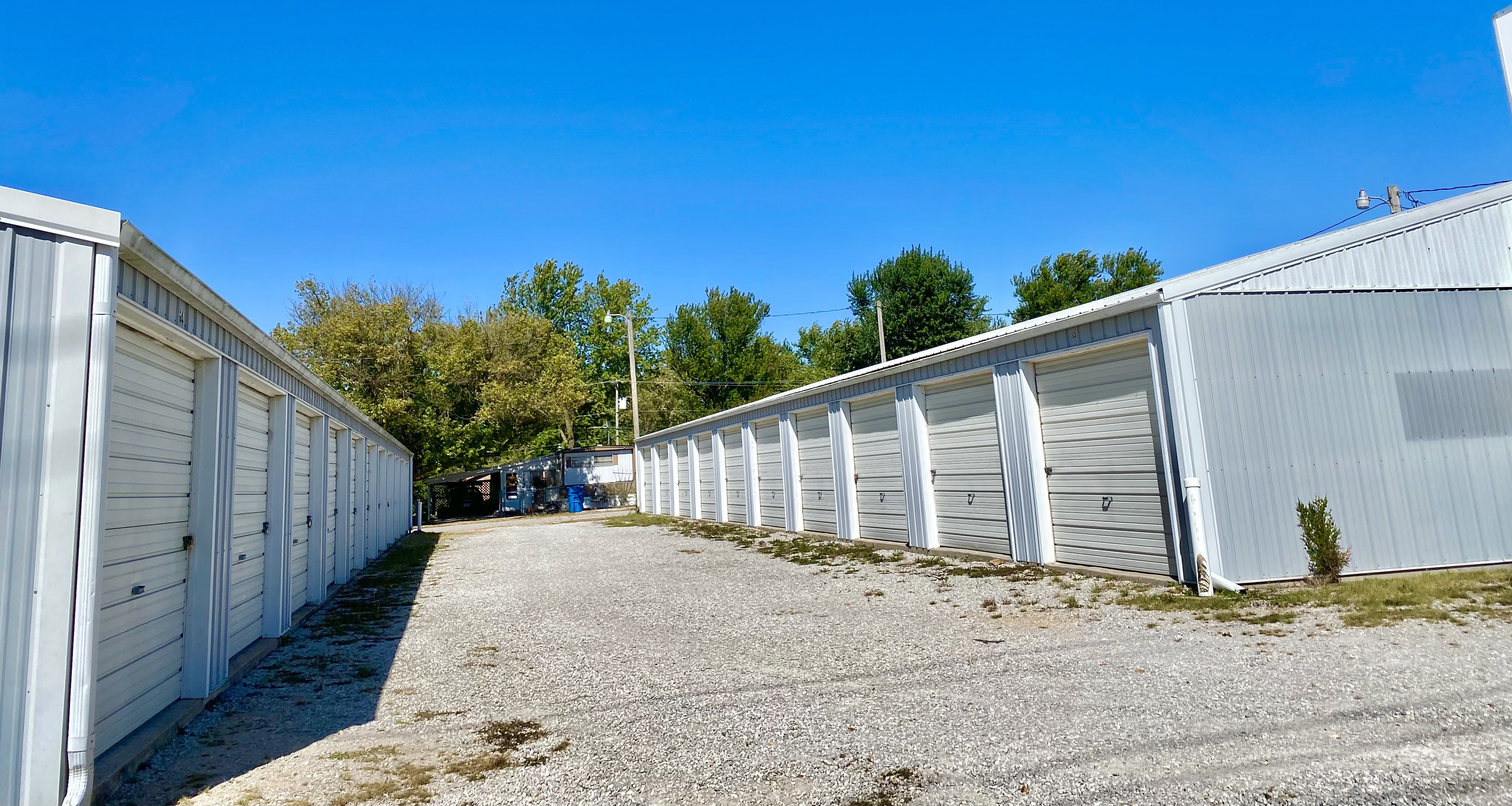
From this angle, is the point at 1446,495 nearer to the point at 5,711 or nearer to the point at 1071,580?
the point at 1071,580

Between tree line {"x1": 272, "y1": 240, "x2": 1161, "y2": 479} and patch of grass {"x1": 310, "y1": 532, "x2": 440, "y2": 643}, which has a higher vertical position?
tree line {"x1": 272, "y1": 240, "x2": 1161, "y2": 479}

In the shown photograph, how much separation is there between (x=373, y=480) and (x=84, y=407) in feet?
44.1

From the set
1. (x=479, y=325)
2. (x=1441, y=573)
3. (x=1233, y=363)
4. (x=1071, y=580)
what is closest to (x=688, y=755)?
(x=1071, y=580)

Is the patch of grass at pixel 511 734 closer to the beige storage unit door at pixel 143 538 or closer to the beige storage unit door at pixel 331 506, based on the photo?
the beige storage unit door at pixel 143 538

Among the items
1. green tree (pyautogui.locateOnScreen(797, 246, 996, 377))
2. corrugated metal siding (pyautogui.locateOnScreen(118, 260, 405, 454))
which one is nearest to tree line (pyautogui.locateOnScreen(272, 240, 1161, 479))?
green tree (pyautogui.locateOnScreen(797, 246, 996, 377))

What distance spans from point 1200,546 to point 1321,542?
1181mm

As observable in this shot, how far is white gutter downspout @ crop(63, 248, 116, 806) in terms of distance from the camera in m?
3.53

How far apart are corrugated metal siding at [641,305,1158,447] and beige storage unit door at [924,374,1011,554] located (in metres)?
0.26

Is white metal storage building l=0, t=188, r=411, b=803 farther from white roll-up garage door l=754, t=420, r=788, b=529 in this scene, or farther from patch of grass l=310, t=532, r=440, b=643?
white roll-up garage door l=754, t=420, r=788, b=529

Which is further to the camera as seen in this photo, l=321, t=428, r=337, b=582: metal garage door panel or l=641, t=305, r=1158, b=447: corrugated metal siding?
l=321, t=428, r=337, b=582: metal garage door panel

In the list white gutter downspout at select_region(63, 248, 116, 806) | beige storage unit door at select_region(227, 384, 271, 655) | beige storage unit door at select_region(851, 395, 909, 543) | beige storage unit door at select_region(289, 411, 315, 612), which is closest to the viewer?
white gutter downspout at select_region(63, 248, 116, 806)

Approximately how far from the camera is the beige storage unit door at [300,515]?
29.0 feet

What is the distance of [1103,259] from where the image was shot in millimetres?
40469

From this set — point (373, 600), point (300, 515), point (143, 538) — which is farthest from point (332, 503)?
point (143, 538)
